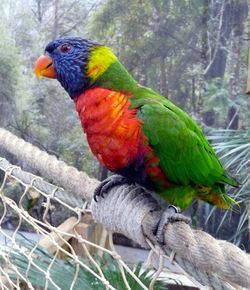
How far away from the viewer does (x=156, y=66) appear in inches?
66.4

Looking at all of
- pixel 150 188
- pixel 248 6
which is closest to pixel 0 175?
pixel 248 6

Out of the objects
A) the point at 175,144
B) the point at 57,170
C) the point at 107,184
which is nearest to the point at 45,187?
the point at 57,170

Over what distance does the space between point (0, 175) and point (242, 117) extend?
45.3 inches

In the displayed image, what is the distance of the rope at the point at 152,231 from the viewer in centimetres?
35

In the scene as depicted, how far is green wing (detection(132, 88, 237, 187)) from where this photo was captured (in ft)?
2.07

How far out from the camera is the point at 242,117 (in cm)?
160

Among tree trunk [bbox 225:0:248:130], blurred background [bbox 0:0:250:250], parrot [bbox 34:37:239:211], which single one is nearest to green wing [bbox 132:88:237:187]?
parrot [bbox 34:37:239:211]

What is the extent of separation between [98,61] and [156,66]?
990mm

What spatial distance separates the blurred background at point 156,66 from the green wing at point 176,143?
77cm

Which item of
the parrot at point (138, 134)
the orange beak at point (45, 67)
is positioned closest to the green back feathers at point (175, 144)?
the parrot at point (138, 134)

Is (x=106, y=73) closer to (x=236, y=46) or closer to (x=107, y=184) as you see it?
(x=107, y=184)

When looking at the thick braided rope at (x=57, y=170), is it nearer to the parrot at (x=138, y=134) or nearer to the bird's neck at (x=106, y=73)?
the parrot at (x=138, y=134)

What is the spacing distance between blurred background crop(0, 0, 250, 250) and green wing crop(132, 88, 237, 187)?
2.52 feet

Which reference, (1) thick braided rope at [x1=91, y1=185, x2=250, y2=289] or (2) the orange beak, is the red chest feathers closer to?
(1) thick braided rope at [x1=91, y1=185, x2=250, y2=289]
